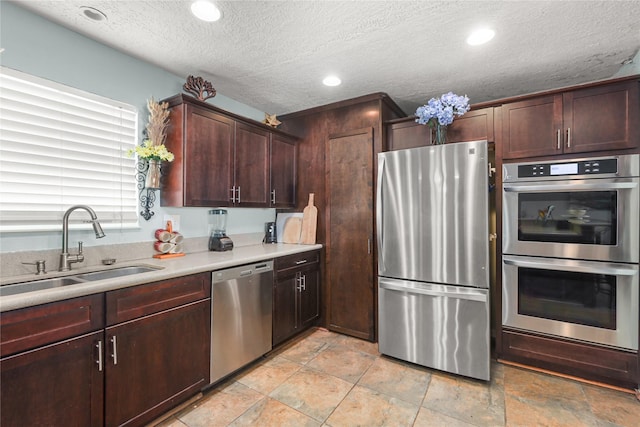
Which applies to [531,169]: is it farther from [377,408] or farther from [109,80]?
[109,80]

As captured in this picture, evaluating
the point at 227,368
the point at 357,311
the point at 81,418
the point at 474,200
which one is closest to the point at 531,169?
the point at 474,200

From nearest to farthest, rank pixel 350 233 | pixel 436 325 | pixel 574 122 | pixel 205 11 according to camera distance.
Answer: pixel 205 11, pixel 574 122, pixel 436 325, pixel 350 233

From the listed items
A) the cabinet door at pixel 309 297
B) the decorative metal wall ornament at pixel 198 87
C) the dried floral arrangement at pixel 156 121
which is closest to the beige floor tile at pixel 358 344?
the cabinet door at pixel 309 297

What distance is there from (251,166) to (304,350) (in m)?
1.84

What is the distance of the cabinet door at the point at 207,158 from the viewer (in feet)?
7.48

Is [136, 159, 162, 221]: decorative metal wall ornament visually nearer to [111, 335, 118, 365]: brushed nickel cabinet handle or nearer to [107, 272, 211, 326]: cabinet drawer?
[107, 272, 211, 326]: cabinet drawer

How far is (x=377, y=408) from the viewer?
1911 mm

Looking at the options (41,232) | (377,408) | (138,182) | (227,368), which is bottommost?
(377,408)

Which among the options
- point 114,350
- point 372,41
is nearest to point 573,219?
point 372,41

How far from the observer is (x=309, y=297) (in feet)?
10.0

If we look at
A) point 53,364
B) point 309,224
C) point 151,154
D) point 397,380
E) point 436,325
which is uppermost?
point 151,154

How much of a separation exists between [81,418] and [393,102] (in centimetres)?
337

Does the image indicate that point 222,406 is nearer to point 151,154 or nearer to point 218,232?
point 218,232

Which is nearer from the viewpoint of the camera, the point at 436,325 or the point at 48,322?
the point at 48,322
